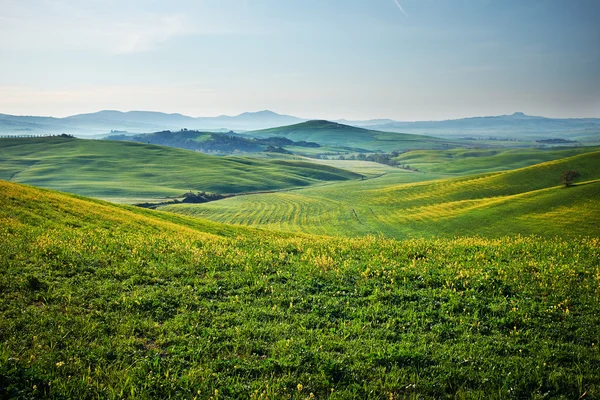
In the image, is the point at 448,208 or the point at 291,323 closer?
the point at 291,323

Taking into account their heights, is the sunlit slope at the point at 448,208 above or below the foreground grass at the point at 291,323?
below

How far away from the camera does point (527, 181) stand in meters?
130

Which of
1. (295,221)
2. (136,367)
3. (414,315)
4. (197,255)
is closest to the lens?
(136,367)

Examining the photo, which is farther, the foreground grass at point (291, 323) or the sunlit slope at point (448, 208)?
the sunlit slope at point (448, 208)

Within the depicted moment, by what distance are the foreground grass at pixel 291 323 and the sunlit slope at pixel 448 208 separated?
69.4 metres

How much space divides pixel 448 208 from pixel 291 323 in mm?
111129

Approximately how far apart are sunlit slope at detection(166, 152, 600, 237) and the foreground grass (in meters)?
69.4

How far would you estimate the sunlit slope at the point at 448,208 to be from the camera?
81181 millimetres

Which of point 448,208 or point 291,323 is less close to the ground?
point 291,323

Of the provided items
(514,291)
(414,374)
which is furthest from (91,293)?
(514,291)

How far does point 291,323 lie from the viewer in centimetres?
1181

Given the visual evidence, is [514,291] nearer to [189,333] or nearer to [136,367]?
[189,333]

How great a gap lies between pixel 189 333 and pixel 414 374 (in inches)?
257

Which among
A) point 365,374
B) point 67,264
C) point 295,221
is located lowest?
point 295,221
